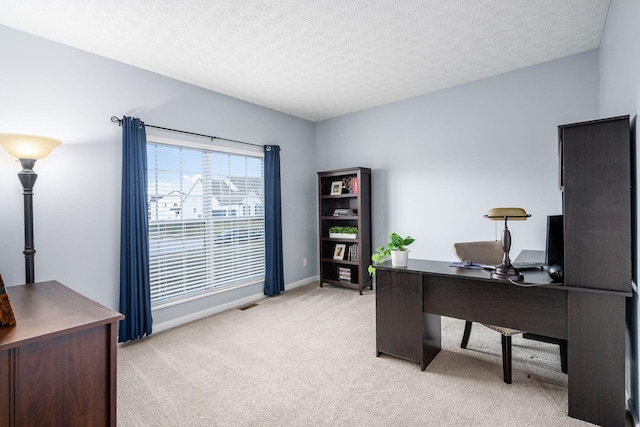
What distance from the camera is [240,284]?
408cm

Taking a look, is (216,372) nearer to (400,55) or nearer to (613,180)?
(613,180)

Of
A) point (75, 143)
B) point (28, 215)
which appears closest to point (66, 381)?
point (28, 215)

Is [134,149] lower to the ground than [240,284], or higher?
higher

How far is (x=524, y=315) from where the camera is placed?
2004mm

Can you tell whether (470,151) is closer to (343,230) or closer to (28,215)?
(343,230)

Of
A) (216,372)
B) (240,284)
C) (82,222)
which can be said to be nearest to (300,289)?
(240,284)

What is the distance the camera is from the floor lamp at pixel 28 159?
2135 millimetres

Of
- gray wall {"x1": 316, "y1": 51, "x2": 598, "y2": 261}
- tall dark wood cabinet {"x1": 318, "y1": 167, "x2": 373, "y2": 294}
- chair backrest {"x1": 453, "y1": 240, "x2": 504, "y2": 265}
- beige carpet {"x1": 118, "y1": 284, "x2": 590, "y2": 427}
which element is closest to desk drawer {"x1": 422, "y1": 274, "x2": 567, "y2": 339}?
beige carpet {"x1": 118, "y1": 284, "x2": 590, "y2": 427}

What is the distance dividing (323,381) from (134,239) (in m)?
2.14

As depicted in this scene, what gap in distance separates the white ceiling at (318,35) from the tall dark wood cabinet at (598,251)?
1.25 meters

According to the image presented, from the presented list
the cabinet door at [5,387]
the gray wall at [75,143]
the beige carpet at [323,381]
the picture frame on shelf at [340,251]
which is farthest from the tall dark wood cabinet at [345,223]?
the cabinet door at [5,387]

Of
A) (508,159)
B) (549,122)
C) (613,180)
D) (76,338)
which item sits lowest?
(76,338)

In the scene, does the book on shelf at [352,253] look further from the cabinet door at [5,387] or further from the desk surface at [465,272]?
the cabinet door at [5,387]

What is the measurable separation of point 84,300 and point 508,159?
400 centimetres
